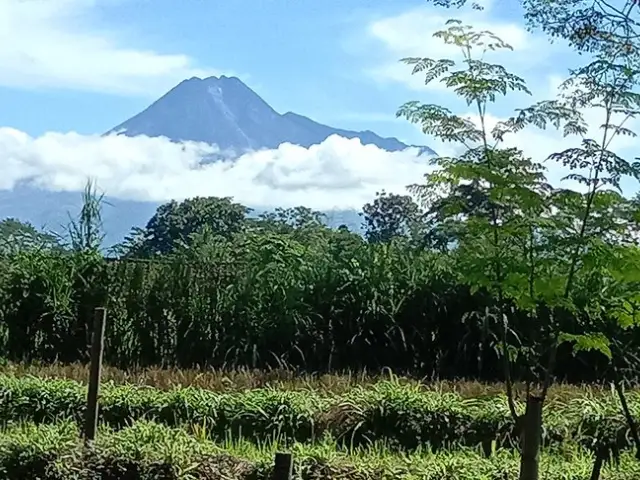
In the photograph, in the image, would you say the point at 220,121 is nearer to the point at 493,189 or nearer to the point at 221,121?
the point at 221,121

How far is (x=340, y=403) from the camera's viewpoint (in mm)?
6953

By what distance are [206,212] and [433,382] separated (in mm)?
5291

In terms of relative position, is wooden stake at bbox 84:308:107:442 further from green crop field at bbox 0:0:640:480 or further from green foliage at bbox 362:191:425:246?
green foliage at bbox 362:191:425:246

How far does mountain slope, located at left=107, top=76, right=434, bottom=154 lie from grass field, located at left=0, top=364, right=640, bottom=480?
17.1 m

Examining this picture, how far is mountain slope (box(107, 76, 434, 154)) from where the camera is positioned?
2862 centimetres

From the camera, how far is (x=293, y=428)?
6777mm

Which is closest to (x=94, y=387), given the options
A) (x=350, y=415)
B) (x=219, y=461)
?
(x=219, y=461)

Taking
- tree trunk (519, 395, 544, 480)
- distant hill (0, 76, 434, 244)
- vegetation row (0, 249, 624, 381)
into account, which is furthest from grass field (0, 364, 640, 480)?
distant hill (0, 76, 434, 244)

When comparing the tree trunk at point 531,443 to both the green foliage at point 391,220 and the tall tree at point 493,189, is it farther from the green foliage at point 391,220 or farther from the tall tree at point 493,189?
the green foliage at point 391,220

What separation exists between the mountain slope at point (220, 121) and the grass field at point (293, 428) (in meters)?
17.1

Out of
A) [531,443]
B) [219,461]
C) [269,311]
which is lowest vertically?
[219,461]

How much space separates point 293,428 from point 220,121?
1096 inches

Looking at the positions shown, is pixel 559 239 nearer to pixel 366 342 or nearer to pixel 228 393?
pixel 228 393

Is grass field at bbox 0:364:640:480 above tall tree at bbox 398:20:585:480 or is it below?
below
